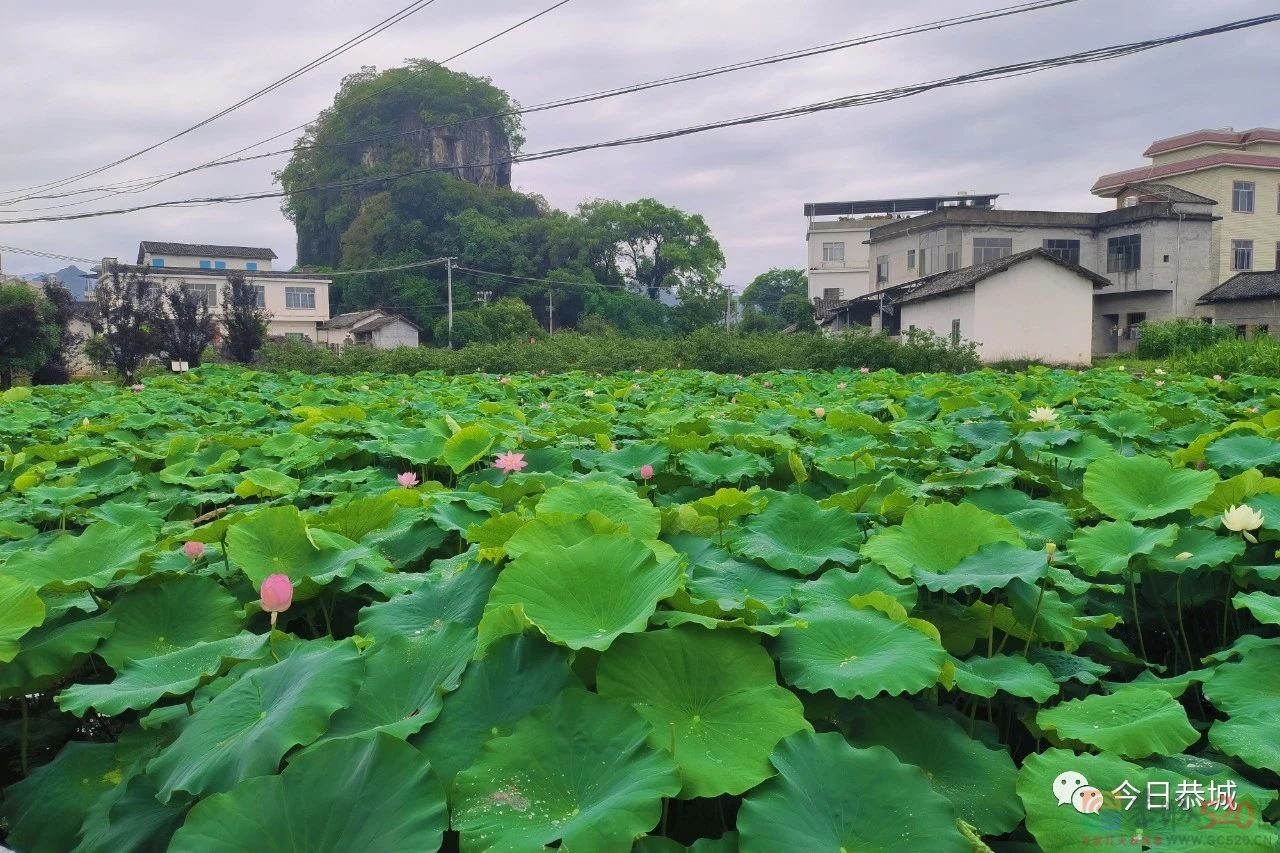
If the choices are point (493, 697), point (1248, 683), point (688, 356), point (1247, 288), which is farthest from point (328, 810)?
point (1247, 288)

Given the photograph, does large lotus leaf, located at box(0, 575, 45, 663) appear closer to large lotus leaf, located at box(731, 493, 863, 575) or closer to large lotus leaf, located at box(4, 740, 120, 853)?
large lotus leaf, located at box(4, 740, 120, 853)

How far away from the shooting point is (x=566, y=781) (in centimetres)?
85

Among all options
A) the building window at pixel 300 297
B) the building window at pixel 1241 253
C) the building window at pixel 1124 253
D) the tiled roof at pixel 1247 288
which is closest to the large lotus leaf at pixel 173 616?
the tiled roof at pixel 1247 288

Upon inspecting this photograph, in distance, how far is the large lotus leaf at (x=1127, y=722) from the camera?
0.96 meters

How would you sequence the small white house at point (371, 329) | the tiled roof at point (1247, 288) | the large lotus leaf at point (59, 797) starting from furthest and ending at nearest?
the small white house at point (371, 329), the tiled roof at point (1247, 288), the large lotus leaf at point (59, 797)

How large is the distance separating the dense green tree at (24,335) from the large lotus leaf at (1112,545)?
23.6 m

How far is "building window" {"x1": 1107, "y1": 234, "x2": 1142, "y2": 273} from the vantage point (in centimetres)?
3162

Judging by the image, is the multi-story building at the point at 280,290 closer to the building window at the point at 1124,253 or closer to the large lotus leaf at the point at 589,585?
the building window at the point at 1124,253

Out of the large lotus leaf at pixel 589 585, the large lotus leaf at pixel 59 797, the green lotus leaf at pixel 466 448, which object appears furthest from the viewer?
the green lotus leaf at pixel 466 448

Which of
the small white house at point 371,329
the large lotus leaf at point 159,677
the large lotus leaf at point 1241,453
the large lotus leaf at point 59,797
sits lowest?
the large lotus leaf at point 59,797

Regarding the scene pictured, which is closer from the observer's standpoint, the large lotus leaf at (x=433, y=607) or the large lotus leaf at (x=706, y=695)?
the large lotus leaf at (x=706, y=695)

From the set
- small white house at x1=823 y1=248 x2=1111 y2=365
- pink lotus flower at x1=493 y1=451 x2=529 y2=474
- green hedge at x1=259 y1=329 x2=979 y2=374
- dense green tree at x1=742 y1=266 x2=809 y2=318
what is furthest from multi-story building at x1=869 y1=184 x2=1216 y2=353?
dense green tree at x1=742 y1=266 x2=809 y2=318

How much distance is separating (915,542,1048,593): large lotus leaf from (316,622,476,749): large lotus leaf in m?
0.64

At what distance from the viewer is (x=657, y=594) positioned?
3.23ft
